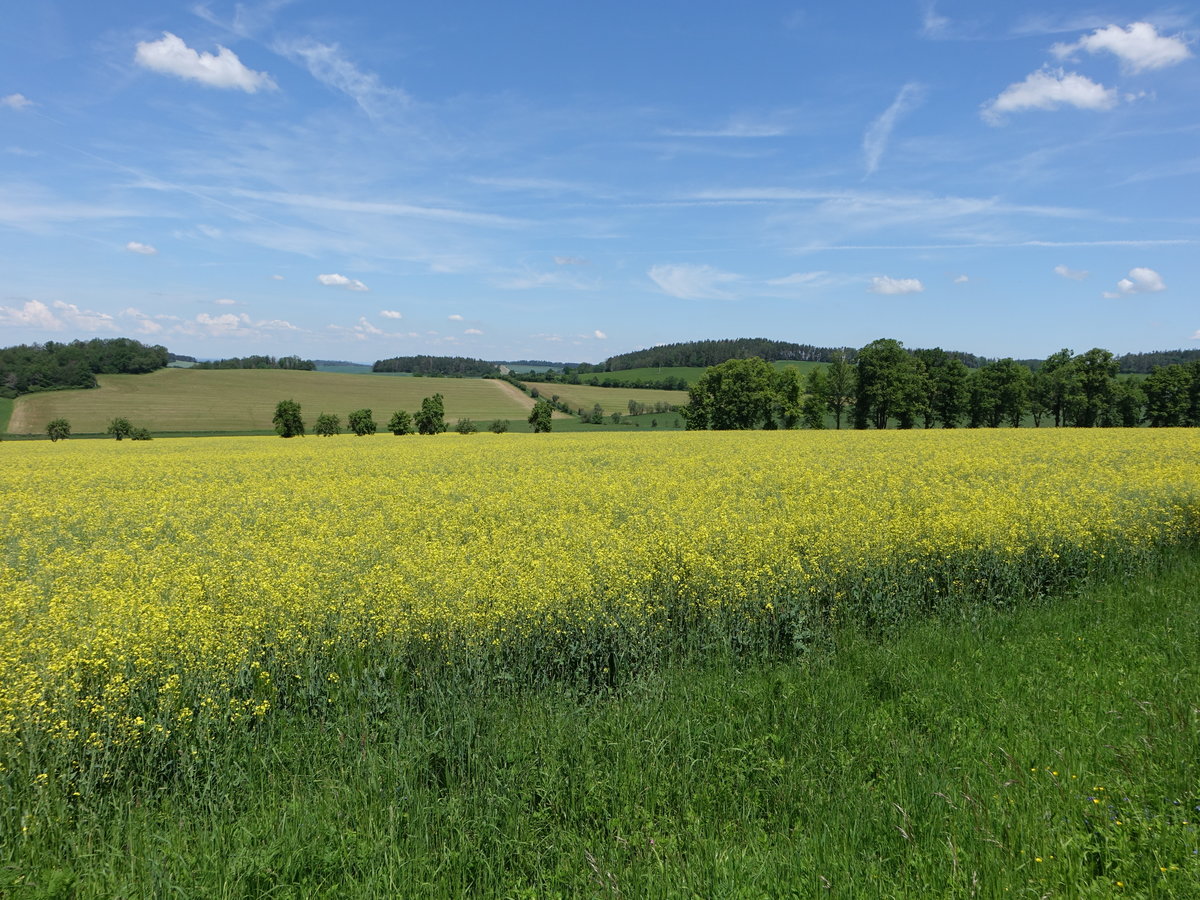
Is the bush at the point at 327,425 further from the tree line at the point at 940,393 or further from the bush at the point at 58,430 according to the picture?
the tree line at the point at 940,393

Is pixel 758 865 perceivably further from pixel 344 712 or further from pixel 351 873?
pixel 344 712

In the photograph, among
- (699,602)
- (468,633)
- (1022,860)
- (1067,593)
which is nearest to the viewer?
(1022,860)

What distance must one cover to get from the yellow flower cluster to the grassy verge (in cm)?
65

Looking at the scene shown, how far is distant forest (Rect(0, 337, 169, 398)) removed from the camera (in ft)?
272

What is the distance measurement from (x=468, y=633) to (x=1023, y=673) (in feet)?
17.9

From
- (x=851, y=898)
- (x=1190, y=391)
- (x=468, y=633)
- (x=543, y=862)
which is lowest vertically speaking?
(x=543, y=862)

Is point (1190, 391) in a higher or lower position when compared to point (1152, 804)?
higher

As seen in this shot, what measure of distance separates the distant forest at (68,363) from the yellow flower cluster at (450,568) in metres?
94.2

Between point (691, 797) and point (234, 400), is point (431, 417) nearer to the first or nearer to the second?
point (234, 400)

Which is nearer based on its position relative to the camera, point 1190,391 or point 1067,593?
point 1067,593

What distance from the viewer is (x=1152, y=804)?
3709 millimetres

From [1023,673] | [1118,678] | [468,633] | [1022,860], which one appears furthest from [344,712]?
[1118,678]

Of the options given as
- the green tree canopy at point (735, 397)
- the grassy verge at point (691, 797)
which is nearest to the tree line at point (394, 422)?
the green tree canopy at point (735, 397)

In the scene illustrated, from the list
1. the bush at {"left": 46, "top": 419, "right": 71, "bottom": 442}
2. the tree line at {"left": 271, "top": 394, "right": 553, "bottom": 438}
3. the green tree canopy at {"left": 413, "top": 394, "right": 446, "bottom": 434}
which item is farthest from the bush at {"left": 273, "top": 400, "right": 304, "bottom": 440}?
the bush at {"left": 46, "top": 419, "right": 71, "bottom": 442}
